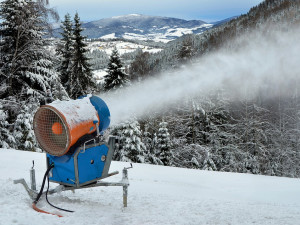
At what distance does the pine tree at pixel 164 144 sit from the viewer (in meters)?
24.7

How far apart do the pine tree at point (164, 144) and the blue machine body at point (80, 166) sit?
66.6 feet

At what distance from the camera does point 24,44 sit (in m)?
16.4

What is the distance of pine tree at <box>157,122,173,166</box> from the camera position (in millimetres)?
24688

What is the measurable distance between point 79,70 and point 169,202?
2201cm

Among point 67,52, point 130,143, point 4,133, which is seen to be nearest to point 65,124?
point 4,133

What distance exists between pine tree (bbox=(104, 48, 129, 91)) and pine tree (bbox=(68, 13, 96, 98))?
209 centimetres

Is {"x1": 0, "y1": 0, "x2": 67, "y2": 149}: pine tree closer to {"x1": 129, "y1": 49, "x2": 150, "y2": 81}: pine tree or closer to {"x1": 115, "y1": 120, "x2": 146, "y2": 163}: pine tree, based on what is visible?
{"x1": 115, "y1": 120, "x2": 146, "y2": 163}: pine tree

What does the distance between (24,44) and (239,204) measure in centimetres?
1546

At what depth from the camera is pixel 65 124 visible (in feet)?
13.1

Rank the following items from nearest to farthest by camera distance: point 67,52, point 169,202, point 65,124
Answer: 1. point 65,124
2. point 169,202
3. point 67,52

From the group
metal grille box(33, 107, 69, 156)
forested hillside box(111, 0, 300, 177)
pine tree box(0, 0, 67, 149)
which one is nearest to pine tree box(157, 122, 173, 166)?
forested hillside box(111, 0, 300, 177)

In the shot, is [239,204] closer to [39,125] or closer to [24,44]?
[39,125]

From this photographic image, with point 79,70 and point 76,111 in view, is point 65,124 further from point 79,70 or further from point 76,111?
point 79,70

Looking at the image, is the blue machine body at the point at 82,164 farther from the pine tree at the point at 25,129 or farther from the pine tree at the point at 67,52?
the pine tree at the point at 67,52
